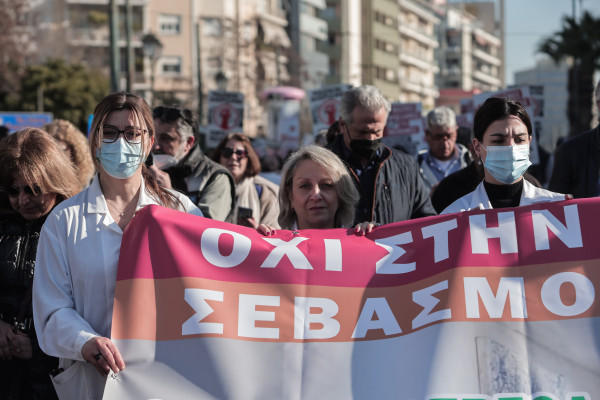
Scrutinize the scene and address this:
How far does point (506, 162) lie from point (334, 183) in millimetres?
795

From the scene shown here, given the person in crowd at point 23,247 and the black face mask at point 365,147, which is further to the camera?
the black face mask at point 365,147

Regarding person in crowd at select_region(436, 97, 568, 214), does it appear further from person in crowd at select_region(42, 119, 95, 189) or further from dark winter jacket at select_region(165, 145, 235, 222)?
person in crowd at select_region(42, 119, 95, 189)

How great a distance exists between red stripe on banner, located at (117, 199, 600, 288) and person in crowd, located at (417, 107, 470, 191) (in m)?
3.99

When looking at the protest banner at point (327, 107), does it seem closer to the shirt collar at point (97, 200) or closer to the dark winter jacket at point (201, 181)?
the dark winter jacket at point (201, 181)

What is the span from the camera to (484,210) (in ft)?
13.9

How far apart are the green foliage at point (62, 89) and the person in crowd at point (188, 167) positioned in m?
42.4

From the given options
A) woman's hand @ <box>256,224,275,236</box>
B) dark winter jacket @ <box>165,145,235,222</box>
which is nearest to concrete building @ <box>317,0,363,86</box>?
dark winter jacket @ <box>165,145,235,222</box>

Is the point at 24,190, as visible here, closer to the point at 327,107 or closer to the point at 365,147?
the point at 365,147

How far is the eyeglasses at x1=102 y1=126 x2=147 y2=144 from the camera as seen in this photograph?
3.96m

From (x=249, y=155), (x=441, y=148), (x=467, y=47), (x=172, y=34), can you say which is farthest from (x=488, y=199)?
(x=467, y=47)

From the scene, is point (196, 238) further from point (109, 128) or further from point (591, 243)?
point (591, 243)

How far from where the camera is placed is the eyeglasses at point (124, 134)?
13.0ft

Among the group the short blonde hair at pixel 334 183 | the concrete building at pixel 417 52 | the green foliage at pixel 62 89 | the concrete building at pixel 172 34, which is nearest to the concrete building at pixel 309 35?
the concrete building at pixel 172 34

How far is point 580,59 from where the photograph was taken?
37406mm
